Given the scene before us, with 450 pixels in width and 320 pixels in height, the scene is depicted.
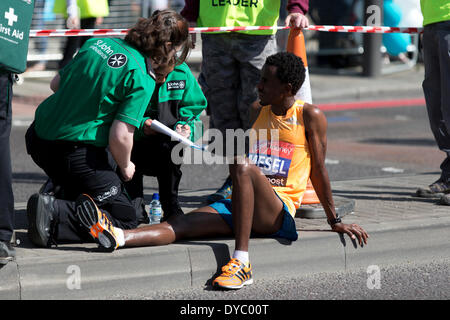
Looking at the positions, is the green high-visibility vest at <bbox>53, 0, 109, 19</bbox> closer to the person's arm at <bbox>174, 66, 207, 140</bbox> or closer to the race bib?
the person's arm at <bbox>174, 66, 207, 140</bbox>

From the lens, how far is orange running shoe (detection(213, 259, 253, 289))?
14.2ft

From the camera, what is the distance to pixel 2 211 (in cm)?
433

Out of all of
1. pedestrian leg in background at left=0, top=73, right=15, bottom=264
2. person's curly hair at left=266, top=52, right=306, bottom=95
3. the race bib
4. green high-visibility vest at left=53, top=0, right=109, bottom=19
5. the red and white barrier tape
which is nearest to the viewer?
pedestrian leg in background at left=0, top=73, right=15, bottom=264

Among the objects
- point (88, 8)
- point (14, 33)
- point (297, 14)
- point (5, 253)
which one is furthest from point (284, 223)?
point (88, 8)

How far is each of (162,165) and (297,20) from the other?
4.54ft

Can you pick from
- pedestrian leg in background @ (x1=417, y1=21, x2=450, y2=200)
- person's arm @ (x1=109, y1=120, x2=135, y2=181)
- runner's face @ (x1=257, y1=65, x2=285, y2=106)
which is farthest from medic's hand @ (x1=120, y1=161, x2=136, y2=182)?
pedestrian leg in background @ (x1=417, y1=21, x2=450, y2=200)

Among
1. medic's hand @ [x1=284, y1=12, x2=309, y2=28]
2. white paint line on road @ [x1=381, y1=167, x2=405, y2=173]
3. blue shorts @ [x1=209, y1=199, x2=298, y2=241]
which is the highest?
medic's hand @ [x1=284, y1=12, x2=309, y2=28]

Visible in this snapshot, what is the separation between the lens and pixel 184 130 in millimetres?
5164

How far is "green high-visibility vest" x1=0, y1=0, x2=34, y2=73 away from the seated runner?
2.65ft

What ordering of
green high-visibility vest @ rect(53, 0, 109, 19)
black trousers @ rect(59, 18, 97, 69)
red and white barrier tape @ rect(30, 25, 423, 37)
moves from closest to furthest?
red and white barrier tape @ rect(30, 25, 423, 37) → green high-visibility vest @ rect(53, 0, 109, 19) → black trousers @ rect(59, 18, 97, 69)

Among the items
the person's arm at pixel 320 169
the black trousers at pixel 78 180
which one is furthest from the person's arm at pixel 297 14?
the black trousers at pixel 78 180

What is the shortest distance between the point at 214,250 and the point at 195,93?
117cm

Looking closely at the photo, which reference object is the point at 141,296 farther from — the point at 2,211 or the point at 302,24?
the point at 302,24
